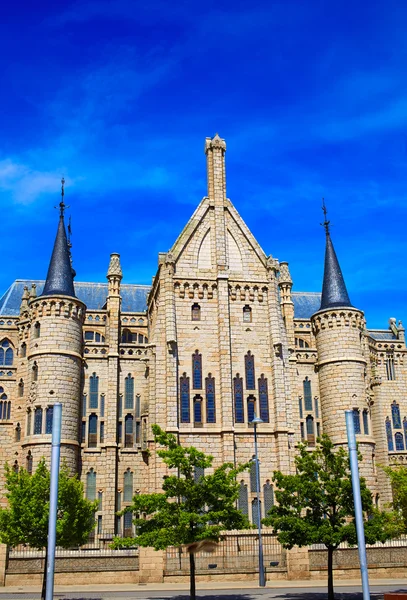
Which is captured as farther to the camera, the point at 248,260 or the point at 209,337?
the point at 248,260

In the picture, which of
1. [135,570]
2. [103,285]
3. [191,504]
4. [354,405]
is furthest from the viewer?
[103,285]

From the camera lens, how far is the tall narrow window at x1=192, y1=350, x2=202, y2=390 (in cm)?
4362

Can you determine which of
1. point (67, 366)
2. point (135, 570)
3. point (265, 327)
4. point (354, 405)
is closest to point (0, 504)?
point (67, 366)

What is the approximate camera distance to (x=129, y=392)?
4916cm

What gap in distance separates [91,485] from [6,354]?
1448cm

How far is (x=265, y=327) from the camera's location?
46031 millimetres

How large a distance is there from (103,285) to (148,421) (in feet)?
70.0

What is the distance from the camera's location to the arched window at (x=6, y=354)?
53531mm

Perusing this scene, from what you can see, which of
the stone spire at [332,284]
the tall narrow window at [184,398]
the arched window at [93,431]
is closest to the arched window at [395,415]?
the stone spire at [332,284]

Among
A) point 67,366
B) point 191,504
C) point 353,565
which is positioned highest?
point 67,366

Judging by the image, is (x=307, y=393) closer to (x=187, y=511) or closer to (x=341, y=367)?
(x=341, y=367)

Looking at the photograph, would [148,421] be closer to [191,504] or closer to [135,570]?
[135,570]

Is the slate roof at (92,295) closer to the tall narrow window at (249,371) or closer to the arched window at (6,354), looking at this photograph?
the arched window at (6,354)

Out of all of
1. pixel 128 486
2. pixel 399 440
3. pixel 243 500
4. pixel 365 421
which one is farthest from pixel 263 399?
pixel 399 440
